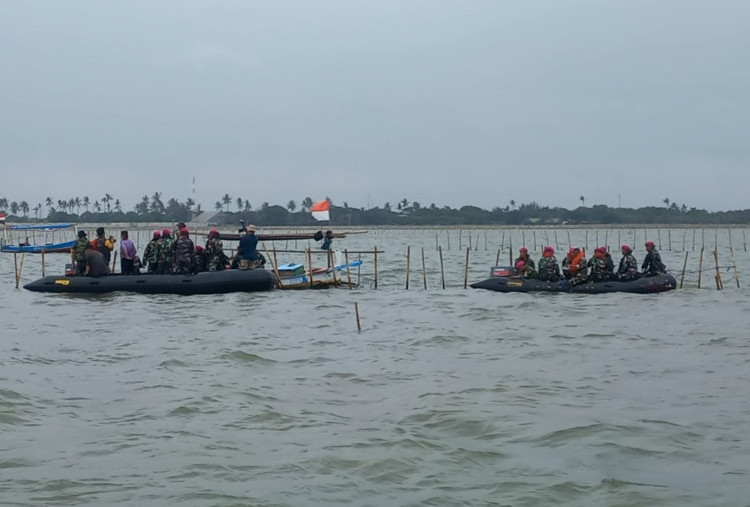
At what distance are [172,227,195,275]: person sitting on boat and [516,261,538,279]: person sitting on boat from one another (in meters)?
9.70

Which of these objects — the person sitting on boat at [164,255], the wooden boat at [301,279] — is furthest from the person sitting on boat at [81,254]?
the wooden boat at [301,279]

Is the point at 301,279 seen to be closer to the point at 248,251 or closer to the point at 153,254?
the point at 248,251

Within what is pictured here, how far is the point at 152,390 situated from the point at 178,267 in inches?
543

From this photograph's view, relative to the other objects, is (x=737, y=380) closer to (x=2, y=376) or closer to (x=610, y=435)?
(x=610, y=435)

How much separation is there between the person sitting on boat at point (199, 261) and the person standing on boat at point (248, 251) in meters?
1.08

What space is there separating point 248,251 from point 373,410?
642 inches

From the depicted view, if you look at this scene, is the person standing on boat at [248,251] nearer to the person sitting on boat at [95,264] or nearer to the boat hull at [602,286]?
the person sitting on boat at [95,264]

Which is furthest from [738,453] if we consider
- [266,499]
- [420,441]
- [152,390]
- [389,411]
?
[152,390]

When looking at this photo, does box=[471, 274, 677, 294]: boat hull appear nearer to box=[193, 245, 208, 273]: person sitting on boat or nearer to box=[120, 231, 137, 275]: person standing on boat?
box=[193, 245, 208, 273]: person sitting on boat

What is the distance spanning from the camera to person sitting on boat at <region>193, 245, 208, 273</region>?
88.2ft

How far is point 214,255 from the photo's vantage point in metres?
27.2

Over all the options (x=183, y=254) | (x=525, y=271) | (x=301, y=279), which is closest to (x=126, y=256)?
(x=183, y=254)

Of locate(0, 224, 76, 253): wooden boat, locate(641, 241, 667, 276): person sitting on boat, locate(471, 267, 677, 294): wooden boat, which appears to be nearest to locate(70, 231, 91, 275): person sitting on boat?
locate(0, 224, 76, 253): wooden boat

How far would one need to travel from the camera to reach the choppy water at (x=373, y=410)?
8.65 m
